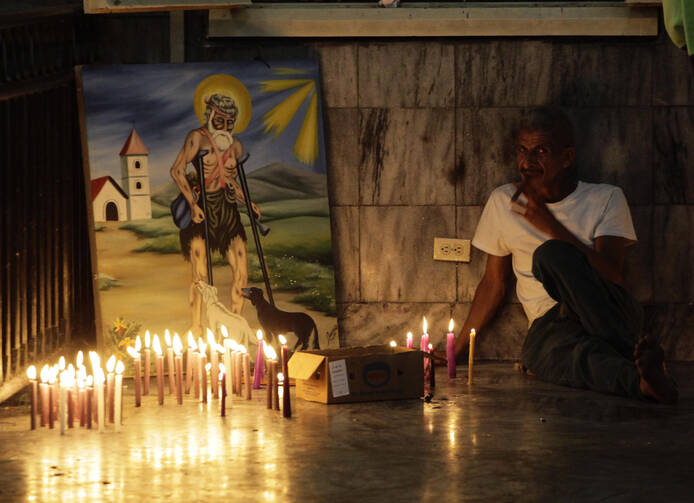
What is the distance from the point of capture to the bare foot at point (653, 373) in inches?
256

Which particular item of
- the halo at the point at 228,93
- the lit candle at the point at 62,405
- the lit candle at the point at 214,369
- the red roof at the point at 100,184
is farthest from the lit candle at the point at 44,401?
the halo at the point at 228,93

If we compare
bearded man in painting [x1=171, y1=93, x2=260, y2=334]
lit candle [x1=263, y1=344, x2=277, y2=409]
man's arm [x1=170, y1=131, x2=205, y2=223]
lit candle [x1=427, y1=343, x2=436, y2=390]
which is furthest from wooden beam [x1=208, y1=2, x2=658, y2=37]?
lit candle [x1=263, y1=344, x2=277, y2=409]

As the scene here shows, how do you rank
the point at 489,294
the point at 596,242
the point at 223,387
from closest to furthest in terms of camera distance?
the point at 223,387 → the point at 596,242 → the point at 489,294

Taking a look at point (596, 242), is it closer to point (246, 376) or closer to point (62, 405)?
point (246, 376)

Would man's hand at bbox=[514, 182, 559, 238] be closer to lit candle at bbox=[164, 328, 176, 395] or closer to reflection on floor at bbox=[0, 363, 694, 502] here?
reflection on floor at bbox=[0, 363, 694, 502]

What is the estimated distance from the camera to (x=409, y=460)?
5.59m

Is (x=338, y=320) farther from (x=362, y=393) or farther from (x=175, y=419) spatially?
(x=175, y=419)

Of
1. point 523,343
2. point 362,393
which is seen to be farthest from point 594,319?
point 362,393

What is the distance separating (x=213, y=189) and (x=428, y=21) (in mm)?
1946

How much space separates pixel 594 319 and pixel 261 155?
265 centimetres

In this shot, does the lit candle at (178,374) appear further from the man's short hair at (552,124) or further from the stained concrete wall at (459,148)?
the man's short hair at (552,124)

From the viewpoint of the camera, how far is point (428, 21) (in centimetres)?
849

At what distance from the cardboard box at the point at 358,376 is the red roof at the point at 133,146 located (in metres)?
2.09

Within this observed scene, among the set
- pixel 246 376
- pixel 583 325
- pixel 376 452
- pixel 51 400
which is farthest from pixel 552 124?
pixel 51 400
